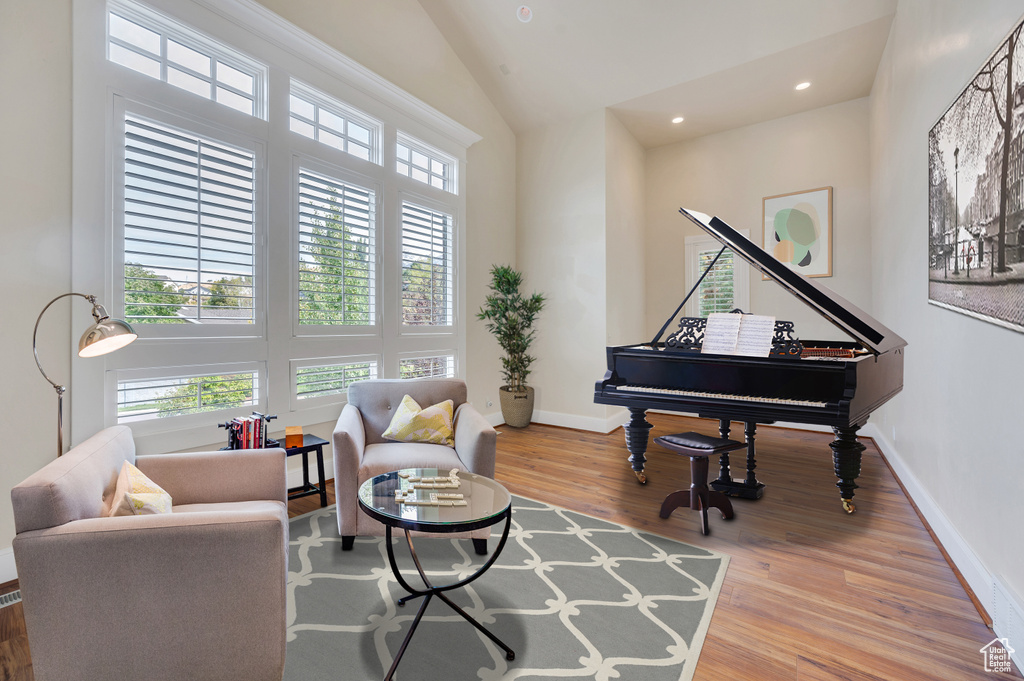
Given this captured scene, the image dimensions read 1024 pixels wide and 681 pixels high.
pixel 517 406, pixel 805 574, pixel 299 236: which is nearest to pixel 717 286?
pixel 517 406

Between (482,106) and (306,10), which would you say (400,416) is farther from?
(482,106)

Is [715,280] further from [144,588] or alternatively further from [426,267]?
[144,588]

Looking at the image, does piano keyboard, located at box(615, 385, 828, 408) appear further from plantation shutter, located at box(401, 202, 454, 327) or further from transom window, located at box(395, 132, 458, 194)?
transom window, located at box(395, 132, 458, 194)

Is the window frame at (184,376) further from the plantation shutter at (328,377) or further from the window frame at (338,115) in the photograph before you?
the window frame at (338,115)

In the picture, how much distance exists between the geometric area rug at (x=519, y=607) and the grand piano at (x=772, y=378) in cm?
86

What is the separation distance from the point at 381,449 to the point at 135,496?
126cm

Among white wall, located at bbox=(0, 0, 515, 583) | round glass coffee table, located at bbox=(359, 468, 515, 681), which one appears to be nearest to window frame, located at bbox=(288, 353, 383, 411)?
white wall, located at bbox=(0, 0, 515, 583)

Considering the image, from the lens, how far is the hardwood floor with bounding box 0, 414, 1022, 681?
5.44 ft

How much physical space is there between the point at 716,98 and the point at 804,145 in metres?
1.23

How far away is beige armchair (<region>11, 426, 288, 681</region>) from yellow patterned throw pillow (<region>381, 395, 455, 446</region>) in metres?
1.46

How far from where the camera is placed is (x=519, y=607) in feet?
6.45

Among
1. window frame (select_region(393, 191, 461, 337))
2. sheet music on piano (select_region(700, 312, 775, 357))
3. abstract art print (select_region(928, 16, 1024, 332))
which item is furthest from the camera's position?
window frame (select_region(393, 191, 461, 337))

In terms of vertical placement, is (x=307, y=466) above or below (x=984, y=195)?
below

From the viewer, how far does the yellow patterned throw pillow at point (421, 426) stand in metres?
2.89
